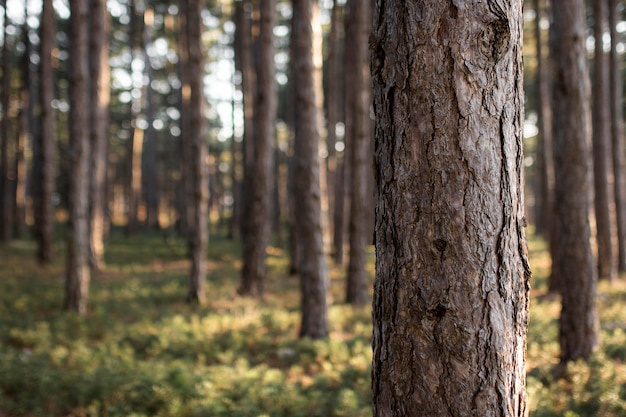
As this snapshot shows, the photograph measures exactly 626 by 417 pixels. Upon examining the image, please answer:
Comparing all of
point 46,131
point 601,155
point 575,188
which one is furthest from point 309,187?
point 46,131

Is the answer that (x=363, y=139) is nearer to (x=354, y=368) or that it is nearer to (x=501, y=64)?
(x=354, y=368)

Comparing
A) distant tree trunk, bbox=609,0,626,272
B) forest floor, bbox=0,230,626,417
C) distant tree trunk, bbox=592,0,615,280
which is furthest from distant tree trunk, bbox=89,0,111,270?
distant tree trunk, bbox=609,0,626,272

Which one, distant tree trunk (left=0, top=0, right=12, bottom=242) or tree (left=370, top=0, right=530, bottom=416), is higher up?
distant tree trunk (left=0, top=0, right=12, bottom=242)

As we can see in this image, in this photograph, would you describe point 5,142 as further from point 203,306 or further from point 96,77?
point 203,306

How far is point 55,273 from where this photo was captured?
1369 centimetres

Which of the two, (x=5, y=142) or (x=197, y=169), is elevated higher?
(x=5, y=142)

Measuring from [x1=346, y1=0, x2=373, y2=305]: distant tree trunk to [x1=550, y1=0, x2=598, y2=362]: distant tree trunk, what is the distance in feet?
13.9

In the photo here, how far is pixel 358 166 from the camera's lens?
9.88 metres

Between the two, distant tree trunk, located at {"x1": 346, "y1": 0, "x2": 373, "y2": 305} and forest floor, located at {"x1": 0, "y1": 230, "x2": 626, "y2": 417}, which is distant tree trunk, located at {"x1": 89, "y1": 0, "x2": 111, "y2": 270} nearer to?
forest floor, located at {"x1": 0, "y1": 230, "x2": 626, "y2": 417}

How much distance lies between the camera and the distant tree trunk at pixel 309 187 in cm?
791

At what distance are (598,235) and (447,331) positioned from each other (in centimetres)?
1259

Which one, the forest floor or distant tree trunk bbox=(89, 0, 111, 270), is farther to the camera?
distant tree trunk bbox=(89, 0, 111, 270)

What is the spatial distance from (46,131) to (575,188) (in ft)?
43.8

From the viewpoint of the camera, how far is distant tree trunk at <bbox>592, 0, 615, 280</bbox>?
11883mm
